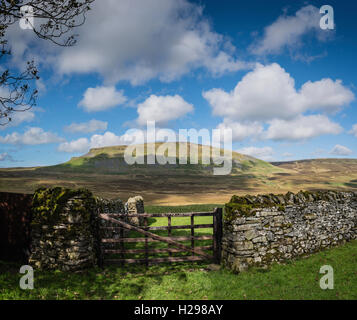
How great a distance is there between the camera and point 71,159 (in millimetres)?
134625

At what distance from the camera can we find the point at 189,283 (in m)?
6.91

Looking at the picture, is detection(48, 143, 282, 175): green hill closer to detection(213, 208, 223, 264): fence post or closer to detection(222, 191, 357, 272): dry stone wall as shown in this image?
detection(222, 191, 357, 272): dry stone wall

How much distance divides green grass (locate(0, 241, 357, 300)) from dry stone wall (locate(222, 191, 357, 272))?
0.46 metres

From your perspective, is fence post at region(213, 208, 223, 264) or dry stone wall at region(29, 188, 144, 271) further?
fence post at region(213, 208, 223, 264)

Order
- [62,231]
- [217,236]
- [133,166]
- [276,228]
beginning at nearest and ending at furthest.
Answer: [62,231] → [276,228] → [217,236] → [133,166]

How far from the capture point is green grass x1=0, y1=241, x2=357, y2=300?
5.99 metres

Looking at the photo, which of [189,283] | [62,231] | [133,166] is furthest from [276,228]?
[133,166]

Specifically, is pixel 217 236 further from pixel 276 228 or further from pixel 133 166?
pixel 133 166

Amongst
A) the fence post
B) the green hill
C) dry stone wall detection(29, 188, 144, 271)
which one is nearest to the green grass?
dry stone wall detection(29, 188, 144, 271)

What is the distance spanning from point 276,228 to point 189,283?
3.80 metres

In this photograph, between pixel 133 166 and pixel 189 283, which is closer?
pixel 189 283

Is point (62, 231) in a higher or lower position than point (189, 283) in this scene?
higher
